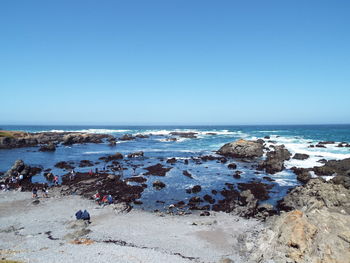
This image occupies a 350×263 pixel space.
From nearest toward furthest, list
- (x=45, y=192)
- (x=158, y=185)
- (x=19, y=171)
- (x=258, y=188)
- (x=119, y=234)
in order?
(x=119, y=234) < (x=45, y=192) < (x=258, y=188) < (x=158, y=185) < (x=19, y=171)

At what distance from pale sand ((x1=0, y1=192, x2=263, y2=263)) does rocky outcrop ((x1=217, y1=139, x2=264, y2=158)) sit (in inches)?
1315

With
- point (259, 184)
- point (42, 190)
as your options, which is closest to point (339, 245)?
point (259, 184)

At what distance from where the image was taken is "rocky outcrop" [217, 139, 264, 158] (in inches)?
2047

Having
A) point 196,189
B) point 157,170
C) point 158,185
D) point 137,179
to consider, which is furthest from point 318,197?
point 157,170

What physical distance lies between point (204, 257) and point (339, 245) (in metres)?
7.31

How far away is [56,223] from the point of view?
739 inches

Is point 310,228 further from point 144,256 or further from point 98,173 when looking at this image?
point 98,173

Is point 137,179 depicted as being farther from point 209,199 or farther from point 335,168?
point 335,168

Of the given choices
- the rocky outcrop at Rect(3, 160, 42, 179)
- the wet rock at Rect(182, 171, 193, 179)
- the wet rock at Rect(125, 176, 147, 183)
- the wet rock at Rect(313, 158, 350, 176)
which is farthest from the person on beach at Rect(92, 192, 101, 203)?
the wet rock at Rect(313, 158, 350, 176)

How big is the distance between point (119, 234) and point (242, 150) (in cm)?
4183

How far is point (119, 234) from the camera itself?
16781 millimetres

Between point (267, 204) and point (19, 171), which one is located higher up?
point (19, 171)

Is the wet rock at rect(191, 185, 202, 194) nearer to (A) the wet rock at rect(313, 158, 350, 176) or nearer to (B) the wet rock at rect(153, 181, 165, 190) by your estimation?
(B) the wet rock at rect(153, 181, 165, 190)

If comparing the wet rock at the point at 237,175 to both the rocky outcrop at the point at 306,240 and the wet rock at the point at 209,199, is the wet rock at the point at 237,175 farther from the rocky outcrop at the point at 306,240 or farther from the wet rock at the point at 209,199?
the rocky outcrop at the point at 306,240
